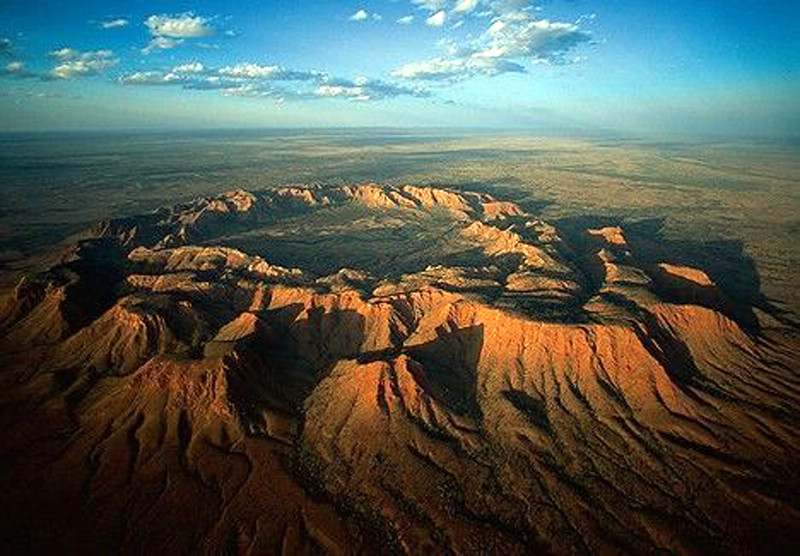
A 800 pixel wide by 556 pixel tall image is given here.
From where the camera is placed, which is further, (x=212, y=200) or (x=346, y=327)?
(x=212, y=200)

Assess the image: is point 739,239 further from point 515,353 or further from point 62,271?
point 62,271

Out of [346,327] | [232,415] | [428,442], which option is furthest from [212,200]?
[428,442]

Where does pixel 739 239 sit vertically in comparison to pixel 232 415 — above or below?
below

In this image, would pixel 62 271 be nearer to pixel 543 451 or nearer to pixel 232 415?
pixel 232 415

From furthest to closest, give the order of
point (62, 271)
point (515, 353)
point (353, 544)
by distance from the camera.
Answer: point (62, 271), point (515, 353), point (353, 544)

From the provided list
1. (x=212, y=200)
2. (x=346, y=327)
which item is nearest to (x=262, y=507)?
(x=346, y=327)

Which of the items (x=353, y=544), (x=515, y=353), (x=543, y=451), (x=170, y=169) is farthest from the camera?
(x=170, y=169)
